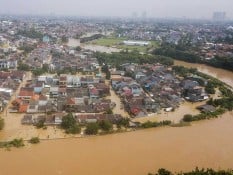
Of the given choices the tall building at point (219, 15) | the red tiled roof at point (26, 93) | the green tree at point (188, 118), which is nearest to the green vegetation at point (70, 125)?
the red tiled roof at point (26, 93)

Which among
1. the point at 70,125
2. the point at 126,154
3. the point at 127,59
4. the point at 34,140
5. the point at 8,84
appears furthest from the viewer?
the point at 127,59

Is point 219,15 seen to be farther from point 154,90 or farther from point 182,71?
point 154,90

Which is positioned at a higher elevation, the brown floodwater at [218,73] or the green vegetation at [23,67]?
the green vegetation at [23,67]

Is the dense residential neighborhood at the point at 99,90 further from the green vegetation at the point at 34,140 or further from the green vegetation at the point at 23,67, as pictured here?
the green vegetation at the point at 34,140

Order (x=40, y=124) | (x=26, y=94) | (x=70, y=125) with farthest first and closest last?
1. (x=26, y=94)
2. (x=40, y=124)
3. (x=70, y=125)

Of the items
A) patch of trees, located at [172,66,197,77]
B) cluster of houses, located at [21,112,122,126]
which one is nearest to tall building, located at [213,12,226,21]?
patch of trees, located at [172,66,197,77]

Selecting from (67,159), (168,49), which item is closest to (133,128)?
(67,159)

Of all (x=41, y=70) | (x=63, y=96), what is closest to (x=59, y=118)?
(x=63, y=96)
